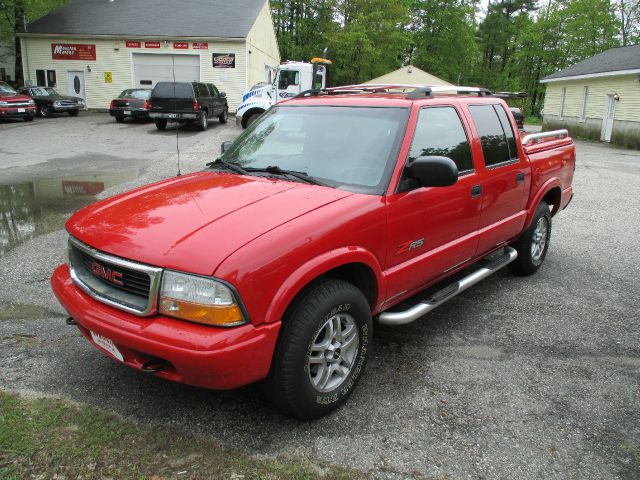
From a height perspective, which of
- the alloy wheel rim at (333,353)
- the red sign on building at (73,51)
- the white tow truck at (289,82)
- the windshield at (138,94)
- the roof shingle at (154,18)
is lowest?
the alloy wheel rim at (333,353)

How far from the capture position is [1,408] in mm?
2992

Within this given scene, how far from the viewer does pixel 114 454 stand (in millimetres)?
2656

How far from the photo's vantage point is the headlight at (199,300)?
2.50 metres

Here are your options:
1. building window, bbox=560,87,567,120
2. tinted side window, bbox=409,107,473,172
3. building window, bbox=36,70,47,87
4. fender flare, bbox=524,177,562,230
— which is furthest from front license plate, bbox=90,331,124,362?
building window, bbox=560,87,567,120

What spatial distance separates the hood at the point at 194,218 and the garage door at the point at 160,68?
27419 mm

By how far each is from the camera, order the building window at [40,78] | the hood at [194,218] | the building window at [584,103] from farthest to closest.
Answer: the building window at [40,78] → the building window at [584,103] → the hood at [194,218]

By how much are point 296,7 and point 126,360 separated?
180ft

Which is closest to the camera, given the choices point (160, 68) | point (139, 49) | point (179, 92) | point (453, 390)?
point (453, 390)

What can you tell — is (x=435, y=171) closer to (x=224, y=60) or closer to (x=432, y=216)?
(x=432, y=216)

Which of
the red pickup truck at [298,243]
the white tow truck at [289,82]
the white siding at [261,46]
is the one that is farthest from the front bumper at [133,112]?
the red pickup truck at [298,243]

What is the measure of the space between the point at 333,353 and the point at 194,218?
109 cm

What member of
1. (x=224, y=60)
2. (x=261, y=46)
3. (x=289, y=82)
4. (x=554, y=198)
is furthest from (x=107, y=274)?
(x=261, y=46)

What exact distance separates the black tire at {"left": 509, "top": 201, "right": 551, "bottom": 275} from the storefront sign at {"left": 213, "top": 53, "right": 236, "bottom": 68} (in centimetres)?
2583

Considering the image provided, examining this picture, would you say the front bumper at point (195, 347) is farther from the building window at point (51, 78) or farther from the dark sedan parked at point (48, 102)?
the building window at point (51, 78)
